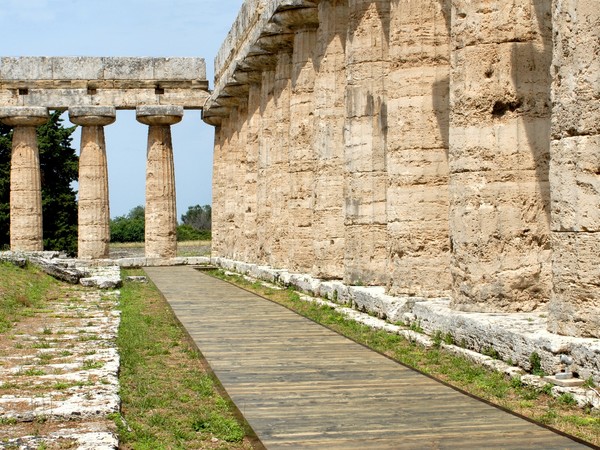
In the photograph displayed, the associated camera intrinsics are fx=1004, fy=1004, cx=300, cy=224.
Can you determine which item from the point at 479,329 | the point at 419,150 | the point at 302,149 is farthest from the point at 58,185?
the point at 479,329

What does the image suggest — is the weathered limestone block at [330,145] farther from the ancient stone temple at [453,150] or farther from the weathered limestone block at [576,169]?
the weathered limestone block at [576,169]

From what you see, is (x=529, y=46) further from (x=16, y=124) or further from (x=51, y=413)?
(x=16, y=124)

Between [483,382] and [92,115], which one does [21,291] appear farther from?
[92,115]

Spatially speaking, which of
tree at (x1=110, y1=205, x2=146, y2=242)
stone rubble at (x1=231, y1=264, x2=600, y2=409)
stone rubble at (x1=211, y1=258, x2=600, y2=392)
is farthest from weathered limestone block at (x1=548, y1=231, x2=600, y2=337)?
tree at (x1=110, y1=205, x2=146, y2=242)

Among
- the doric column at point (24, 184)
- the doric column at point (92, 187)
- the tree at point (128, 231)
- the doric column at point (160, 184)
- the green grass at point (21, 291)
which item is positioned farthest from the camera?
the tree at point (128, 231)

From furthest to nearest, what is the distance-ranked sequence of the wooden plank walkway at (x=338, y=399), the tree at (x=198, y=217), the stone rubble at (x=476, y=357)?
1. the tree at (x=198, y=217)
2. the stone rubble at (x=476, y=357)
3. the wooden plank walkway at (x=338, y=399)

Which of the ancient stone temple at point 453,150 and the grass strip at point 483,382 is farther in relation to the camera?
the ancient stone temple at point 453,150

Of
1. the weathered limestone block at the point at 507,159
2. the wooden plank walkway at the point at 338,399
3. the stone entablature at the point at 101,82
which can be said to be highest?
the stone entablature at the point at 101,82

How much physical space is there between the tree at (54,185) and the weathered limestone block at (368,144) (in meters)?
28.2

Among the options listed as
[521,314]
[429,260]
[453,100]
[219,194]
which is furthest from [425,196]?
[219,194]

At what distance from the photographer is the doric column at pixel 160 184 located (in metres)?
35.5

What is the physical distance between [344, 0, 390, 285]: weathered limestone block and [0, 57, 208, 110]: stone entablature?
20.5 m

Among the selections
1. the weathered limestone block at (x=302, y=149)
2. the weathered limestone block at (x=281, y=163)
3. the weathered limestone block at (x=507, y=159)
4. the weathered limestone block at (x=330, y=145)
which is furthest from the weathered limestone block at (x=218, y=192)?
the weathered limestone block at (x=507, y=159)

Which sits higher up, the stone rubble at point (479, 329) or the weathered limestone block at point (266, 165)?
the weathered limestone block at point (266, 165)
